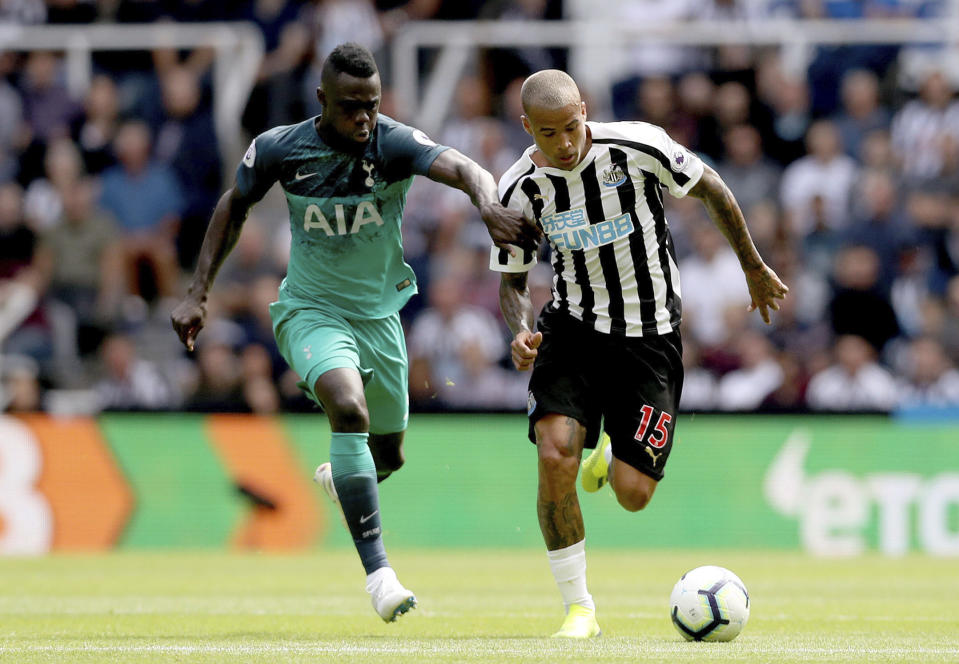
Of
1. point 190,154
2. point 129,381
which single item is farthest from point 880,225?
point 129,381

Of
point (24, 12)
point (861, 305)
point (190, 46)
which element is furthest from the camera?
point (24, 12)

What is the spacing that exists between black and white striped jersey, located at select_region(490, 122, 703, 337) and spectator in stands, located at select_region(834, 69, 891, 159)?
9.49m

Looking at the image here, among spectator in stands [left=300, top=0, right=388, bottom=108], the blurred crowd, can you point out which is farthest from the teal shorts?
spectator in stands [left=300, top=0, right=388, bottom=108]

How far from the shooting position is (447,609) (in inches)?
354

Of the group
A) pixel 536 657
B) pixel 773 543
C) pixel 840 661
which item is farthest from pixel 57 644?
pixel 773 543

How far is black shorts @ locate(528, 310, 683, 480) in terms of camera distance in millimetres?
7605

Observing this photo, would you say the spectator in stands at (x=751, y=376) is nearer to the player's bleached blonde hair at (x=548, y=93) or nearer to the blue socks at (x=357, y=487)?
the blue socks at (x=357, y=487)

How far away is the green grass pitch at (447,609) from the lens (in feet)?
21.4

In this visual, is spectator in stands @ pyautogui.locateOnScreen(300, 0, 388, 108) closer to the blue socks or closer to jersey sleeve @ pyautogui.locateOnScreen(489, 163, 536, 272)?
jersey sleeve @ pyautogui.locateOnScreen(489, 163, 536, 272)

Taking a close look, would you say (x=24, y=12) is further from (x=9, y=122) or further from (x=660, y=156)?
(x=660, y=156)

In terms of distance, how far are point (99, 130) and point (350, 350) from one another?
10224mm

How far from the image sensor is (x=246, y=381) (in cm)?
1459

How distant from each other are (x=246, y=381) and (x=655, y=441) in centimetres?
749

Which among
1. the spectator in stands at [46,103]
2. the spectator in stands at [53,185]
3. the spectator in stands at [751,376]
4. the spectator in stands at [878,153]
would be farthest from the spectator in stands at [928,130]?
the spectator in stands at [46,103]
